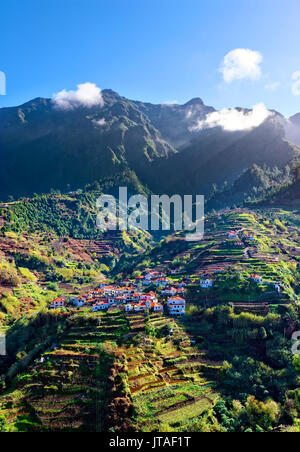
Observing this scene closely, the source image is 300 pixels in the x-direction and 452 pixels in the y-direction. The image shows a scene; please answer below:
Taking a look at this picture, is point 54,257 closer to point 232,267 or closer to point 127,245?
point 127,245

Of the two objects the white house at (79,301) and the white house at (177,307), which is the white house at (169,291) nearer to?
the white house at (177,307)

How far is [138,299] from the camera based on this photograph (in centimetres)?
6028

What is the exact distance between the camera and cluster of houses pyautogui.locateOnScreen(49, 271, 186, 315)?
57.3 m

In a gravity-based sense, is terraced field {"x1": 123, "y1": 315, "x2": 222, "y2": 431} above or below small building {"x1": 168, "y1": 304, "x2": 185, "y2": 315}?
below

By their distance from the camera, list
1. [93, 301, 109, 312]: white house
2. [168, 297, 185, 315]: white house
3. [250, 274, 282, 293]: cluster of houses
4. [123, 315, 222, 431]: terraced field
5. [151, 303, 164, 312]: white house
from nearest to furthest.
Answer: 1. [123, 315, 222, 431]: terraced field
2. [151, 303, 164, 312]: white house
3. [168, 297, 185, 315]: white house
4. [93, 301, 109, 312]: white house
5. [250, 274, 282, 293]: cluster of houses

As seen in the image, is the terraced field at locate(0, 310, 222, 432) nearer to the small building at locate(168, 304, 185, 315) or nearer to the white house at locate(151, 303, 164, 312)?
the white house at locate(151, 303, 164, 312)

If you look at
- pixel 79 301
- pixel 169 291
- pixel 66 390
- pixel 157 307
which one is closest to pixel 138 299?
pixel 157 307

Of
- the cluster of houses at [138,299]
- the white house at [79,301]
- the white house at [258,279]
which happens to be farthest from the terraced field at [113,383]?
the white house at [258,279]

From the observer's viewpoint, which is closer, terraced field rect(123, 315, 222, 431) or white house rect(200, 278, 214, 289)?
terraced field rect(123, 315, 222, 431)

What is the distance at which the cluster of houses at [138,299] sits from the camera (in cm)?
5728

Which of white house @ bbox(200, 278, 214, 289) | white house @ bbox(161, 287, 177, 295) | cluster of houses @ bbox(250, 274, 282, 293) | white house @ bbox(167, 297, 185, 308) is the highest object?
cluster of houses @ bbox(250, 274, 282, 293)

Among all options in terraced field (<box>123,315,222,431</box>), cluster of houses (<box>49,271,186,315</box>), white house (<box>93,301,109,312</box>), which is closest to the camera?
terraced field (<box>123,315,222,431</box>)

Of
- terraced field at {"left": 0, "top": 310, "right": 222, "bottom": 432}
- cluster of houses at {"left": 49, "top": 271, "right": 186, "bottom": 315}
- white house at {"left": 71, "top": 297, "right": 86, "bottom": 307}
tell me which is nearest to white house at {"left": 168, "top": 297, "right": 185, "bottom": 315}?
cluster of houses at {"left": 49, "top": 271, "right": 186, "bottom": 315}
